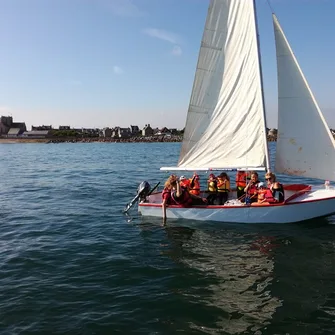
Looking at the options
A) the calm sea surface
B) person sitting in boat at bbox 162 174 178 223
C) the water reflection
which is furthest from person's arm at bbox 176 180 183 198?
the water reflection

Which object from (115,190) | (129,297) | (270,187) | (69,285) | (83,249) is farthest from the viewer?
(115,190)

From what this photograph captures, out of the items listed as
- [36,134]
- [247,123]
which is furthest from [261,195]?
[36,134]

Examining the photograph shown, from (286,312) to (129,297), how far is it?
3.76 metres

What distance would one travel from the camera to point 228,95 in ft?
53.5

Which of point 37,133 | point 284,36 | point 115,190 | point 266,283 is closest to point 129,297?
point 266,283

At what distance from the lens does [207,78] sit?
53.8 feet

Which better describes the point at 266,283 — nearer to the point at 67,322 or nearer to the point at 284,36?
the point at 67,322

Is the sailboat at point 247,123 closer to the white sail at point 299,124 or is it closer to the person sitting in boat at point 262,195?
the white sail at point 299,124

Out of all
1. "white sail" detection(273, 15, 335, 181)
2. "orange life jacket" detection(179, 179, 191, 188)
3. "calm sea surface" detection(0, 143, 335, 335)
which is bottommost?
"calm sea surface" detection(0, 143, 335, 335)

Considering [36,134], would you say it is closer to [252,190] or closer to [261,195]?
[252,190]

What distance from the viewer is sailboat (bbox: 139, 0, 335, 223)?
49.1 feet

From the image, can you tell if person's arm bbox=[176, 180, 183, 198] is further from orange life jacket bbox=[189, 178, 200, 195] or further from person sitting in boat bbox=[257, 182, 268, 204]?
person sitting in boat bbox=[257, 182, 268, 204]

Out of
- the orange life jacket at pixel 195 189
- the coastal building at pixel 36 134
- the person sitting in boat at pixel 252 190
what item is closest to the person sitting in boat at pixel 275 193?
the person sitting in boat at pixel 252 190

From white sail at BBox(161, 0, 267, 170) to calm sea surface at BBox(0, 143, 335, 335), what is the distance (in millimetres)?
3508
